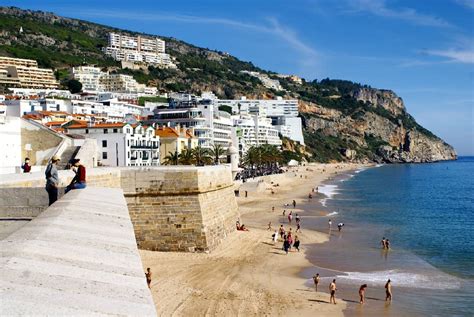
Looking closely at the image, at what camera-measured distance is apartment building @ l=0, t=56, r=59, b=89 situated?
12912cm

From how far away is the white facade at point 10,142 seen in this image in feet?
78.1

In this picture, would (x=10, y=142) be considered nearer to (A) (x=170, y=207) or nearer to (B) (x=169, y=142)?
(A) (x=170, y=207)

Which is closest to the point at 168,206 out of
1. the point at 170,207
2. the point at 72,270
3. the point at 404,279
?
the point at 170,207

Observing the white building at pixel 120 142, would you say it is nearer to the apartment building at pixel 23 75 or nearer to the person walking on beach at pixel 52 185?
the person walking on beach at pixel 52 185

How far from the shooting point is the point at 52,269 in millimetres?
3346

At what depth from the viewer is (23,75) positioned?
5202 inches

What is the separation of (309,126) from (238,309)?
576ft

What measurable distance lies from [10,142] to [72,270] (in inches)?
928

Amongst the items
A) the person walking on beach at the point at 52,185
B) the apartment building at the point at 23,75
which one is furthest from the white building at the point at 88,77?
the person walking on beach at the point at 52,185

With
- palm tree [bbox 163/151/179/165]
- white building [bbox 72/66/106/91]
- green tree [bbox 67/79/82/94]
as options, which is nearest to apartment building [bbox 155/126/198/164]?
palm tree [bbox 163/151/179/165]

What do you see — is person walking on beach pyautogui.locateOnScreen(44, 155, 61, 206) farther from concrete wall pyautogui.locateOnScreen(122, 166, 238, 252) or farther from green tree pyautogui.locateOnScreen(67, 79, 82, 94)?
green tree pyautogui.locateOnScreen(67, 79, 82, 94)

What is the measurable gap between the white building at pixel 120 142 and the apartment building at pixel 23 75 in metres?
79.6

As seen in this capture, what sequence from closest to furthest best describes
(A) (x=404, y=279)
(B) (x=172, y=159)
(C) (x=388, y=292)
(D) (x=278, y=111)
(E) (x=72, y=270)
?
(E) (x=72, y=270)
(C) (x=388, y=292)
(A) (x=404, y=279)
(B) (x=172, y=159)
(D) (x=278, y=111)

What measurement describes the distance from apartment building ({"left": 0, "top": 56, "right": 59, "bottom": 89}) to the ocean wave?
4855 inches
